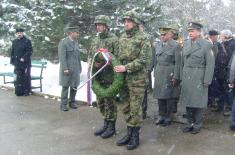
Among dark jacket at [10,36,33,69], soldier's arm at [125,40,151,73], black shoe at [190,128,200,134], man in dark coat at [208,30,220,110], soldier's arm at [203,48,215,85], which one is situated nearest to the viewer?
soldier's arm at [125,40,151,73]

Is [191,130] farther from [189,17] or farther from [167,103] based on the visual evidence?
[189,17]

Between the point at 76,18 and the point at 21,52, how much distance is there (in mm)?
2831

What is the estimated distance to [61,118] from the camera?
342 inches

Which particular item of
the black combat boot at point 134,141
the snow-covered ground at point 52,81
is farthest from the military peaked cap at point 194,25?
the snow-covered ground at point 52,81

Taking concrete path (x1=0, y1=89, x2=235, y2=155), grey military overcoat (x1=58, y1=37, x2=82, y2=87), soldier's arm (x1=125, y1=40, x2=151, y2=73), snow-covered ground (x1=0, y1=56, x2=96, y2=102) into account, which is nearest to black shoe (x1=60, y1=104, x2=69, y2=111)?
concrete path (x1=0, y1=89, x2=235, y2=155)

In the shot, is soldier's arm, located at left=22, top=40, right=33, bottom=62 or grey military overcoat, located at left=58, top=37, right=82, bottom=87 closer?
grey military overcoat, located at left=58, top=37, right=82, bottom=87

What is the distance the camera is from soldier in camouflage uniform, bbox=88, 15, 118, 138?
6.98 metres

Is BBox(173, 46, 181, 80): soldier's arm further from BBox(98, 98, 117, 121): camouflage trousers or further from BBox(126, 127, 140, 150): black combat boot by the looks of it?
BBox(126, 127, 140, 150): black combat boot

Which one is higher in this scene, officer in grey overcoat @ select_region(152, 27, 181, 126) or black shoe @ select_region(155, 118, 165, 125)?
officer in grey overcoat @ select_region(152, 27, 181, 126)

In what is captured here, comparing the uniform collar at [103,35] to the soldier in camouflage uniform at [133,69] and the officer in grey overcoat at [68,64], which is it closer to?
the soldier in camouflage uniform at [133,69]

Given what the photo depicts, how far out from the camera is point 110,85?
6762mm

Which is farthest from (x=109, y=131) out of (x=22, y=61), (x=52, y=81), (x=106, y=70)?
(x=52, y=81)

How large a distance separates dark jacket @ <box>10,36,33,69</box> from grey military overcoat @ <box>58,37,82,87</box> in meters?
2.19

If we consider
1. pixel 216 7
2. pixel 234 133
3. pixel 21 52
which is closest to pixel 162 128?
pixel 234 133
